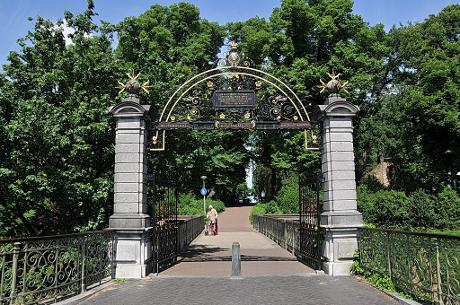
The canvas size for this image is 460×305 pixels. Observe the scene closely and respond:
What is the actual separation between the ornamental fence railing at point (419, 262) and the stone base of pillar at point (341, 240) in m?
0.80

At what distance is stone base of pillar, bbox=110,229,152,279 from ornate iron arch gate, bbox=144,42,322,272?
0.77 m

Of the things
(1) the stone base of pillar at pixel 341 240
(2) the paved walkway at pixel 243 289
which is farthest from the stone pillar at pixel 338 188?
(2) the paved walkway at pixel 243 289

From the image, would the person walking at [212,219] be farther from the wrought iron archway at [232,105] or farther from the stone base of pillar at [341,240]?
the stone base of pillar at [341,240]

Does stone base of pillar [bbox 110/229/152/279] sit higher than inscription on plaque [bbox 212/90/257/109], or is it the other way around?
inscription on plaque [bbox 212/90/257/109]

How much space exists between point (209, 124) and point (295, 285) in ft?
16.8

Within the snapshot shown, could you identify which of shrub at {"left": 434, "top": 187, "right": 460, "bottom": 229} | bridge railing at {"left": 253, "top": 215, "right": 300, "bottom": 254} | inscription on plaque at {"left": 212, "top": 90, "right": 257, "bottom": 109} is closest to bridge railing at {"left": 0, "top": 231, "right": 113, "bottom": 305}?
inscription on plaque at {"left": 212, "top": 90, "right": 257, "bottom": 109}

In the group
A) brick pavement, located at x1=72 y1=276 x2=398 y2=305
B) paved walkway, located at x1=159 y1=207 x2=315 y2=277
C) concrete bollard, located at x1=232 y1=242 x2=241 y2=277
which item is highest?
concrete bollard, located at x1=232 y1=242 x2=241 y2=277

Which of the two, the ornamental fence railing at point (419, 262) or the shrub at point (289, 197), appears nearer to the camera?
the ornamental fence railing at point (419, 262)

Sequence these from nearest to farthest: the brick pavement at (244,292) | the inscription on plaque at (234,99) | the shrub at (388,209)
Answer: the brick pavement at (244,292) → the inscription on plaque at (234,99) → the shrub at (388,209)

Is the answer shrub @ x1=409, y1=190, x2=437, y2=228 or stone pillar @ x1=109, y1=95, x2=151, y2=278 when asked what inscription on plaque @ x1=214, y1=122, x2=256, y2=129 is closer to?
stone pillar @ x1=109, y1=95, x2=151, y2=278

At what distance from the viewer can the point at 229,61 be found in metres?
13.4

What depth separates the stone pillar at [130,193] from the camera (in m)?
11.5

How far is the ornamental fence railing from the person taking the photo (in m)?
7.31

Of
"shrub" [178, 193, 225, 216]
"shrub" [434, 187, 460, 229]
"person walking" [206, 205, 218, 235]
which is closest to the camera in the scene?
"shrub" [434, 187, 460, 229]
